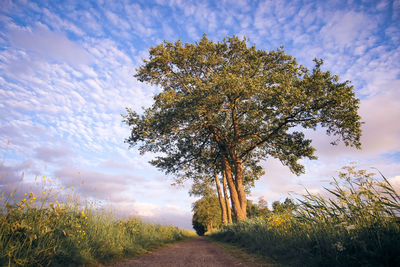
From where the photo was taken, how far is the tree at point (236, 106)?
1277 cm

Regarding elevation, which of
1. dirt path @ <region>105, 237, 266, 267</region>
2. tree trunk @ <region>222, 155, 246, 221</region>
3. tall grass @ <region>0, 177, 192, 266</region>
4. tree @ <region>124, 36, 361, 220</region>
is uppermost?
tree @ <region>124, 36, 361, 220</region>

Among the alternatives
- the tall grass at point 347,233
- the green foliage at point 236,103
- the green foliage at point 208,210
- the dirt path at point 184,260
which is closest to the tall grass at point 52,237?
the dirt path at point 184,260

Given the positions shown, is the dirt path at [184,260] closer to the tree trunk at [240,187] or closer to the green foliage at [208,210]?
the tree trunk at [240,187]

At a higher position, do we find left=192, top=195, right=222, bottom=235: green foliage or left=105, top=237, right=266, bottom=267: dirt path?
left=192, top=195, right=222, bottom=235: green foliage

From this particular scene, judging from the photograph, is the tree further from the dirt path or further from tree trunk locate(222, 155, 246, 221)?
the dirt path

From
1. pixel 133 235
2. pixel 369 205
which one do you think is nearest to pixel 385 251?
pixel 369 205

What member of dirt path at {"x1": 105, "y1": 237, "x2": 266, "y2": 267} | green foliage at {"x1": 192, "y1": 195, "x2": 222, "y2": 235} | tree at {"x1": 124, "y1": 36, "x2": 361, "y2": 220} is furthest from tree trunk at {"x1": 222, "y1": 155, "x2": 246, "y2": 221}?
green foliage at {"x1": 192, "y1": 195, "x2": 222, "y2": 235}

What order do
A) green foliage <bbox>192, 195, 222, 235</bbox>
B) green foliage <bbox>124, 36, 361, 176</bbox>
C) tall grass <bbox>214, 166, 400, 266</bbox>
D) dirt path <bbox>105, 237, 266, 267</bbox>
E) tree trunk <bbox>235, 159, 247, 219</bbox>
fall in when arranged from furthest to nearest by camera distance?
1. green foliage <bbox>192, 195, 222, 235</bbox>
2. tree trunk <bbox>235, 159, 247, 219</bbox>
3. green foliage <bbox>124, 36, 361, 176</bbox>
4. dirt path <bbox>105, 237, 266, 267</bbox>
5. tall grass <bbox>214, 166, 400, 266</bbox>

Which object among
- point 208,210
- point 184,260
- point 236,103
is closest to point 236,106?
point 236,103

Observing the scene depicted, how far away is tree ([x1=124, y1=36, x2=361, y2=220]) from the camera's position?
12.8 metres

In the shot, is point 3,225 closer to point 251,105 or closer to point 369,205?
point 369,205

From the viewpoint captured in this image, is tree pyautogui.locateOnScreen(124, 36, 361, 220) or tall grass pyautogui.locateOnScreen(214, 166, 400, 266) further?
tree pyautogui.locateOnScreen(124, 36, 361, 220)

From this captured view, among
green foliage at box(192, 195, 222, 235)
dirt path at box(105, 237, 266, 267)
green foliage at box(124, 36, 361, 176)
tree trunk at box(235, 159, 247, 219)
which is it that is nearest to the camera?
dirt path at box(105, 237, 266, 267)

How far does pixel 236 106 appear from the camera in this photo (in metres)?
16.1
